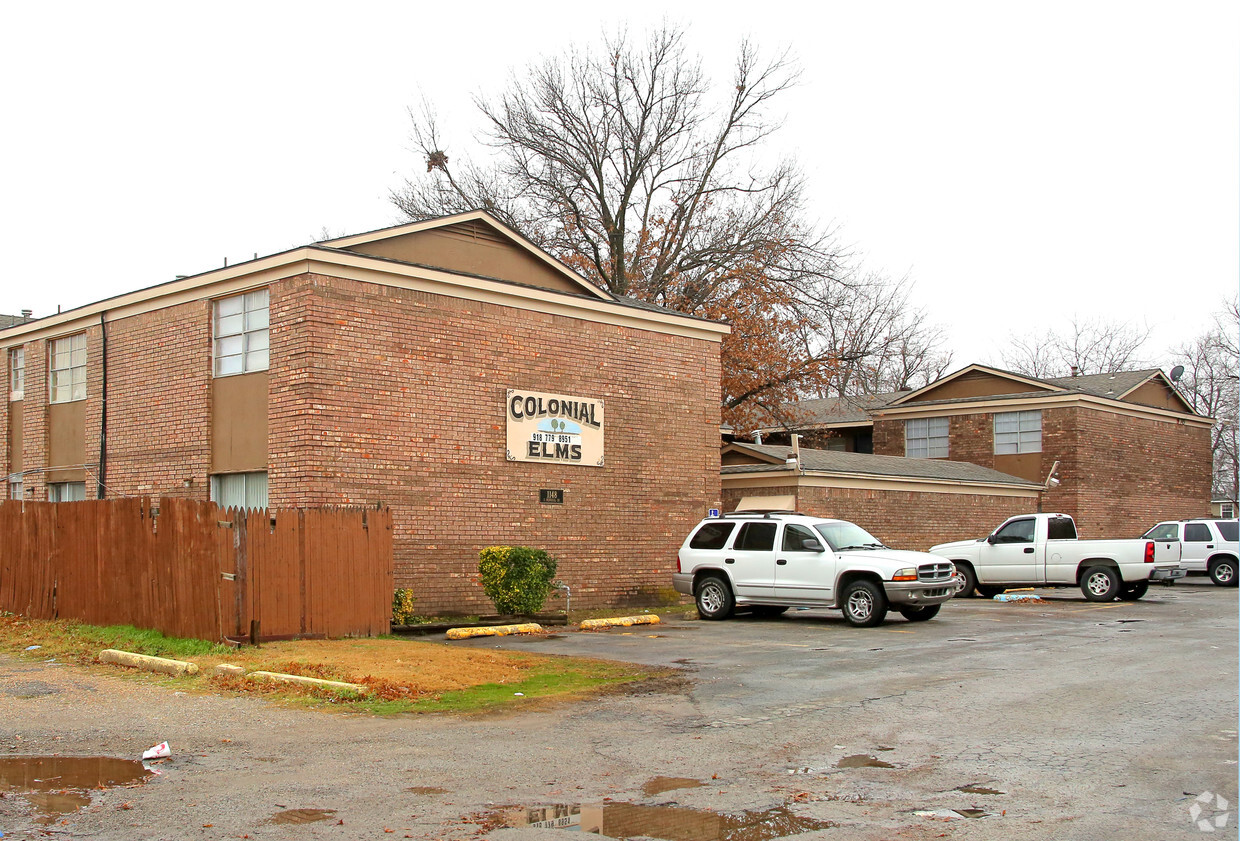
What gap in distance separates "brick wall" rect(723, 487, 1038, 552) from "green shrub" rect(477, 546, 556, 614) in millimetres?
10567

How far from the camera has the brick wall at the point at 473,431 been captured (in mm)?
19203

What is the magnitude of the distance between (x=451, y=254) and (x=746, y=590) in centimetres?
849

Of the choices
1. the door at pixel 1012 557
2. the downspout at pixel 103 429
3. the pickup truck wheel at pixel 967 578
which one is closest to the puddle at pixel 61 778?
→ the downspout at pixel 103 429

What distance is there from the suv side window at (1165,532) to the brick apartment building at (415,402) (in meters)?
14.9

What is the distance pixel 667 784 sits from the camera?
26.5ft

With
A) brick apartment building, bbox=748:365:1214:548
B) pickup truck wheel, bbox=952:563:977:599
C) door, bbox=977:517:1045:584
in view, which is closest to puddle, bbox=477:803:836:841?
door, bbox=977:517:1045:584

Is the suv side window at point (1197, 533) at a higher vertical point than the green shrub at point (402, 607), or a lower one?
higher

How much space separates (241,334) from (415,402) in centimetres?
326

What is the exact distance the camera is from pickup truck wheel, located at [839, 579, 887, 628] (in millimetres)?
18641

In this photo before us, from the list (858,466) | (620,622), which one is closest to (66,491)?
(620,622)

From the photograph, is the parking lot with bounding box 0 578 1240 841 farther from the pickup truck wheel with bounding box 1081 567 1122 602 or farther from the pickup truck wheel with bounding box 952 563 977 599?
the pickup truck wheel with bounding box 952 563 977 599

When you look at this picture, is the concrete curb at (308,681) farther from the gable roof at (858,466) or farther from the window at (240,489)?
the gable roof at (858,466)

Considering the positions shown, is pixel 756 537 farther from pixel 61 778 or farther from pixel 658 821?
pixel 61 778

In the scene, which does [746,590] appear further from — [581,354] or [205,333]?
[205,333]
